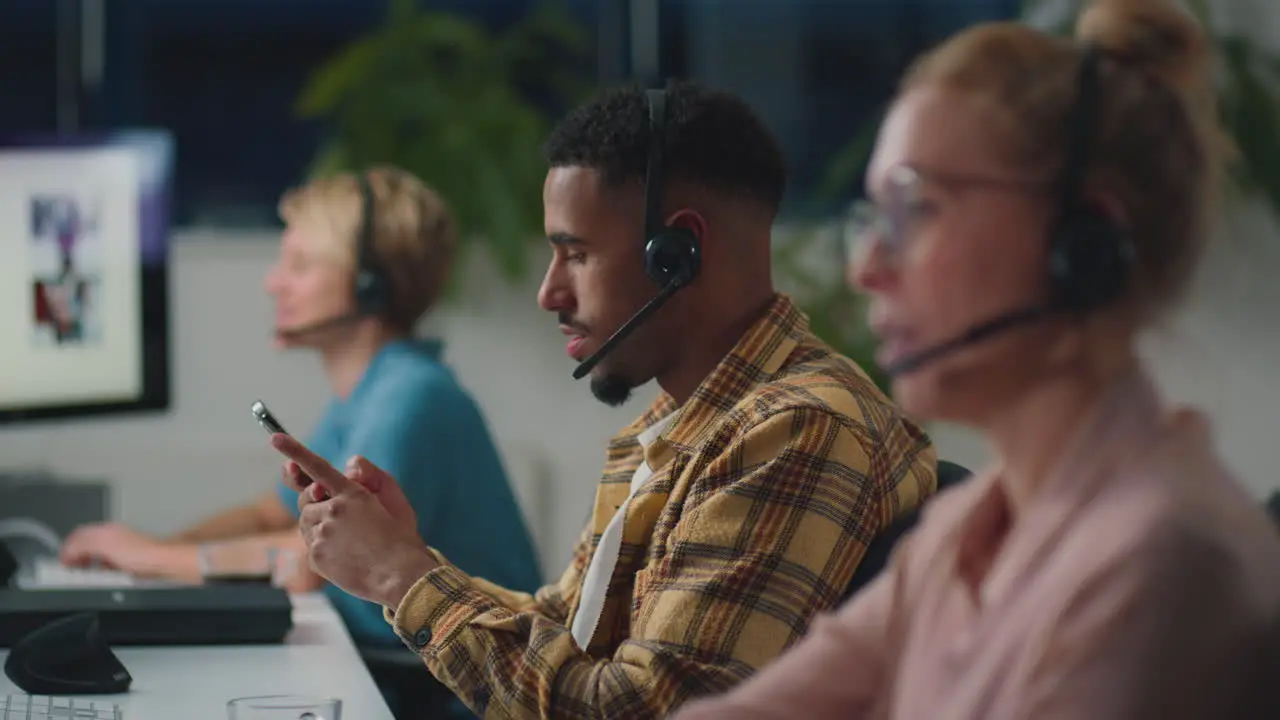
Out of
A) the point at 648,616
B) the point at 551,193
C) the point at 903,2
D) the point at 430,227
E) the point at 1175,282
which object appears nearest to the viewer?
the point at 1175,282

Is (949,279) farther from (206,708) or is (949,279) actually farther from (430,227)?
(430,227)

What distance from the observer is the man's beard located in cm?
152

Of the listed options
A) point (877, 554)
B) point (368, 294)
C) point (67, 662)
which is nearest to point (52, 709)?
point (67, 662)

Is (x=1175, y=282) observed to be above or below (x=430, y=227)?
above

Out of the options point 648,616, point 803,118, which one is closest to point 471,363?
point 803,118

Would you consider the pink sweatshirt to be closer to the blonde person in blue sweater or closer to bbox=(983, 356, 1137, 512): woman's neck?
bbox=(983, 356, 1137, 512): woman's neck

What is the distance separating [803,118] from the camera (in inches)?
159

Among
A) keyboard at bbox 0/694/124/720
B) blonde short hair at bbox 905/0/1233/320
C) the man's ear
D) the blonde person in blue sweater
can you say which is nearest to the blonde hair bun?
blonde short hair at bbox 905/0/1233/320

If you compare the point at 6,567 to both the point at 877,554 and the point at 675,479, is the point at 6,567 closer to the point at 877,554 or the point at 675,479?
the point at 675,479

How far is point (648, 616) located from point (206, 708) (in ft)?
1.37

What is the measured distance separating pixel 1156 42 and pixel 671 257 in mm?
679

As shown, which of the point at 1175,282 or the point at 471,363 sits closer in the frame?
the point at 1175,282

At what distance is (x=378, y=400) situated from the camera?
7.87 feet

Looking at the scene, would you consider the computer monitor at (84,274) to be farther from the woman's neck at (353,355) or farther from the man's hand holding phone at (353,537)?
the man's hand holding phone at (353,537)
